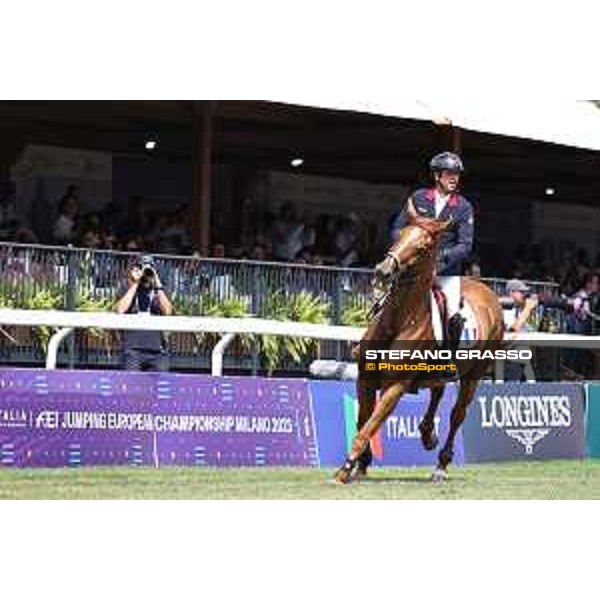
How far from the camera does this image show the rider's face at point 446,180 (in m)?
14.5

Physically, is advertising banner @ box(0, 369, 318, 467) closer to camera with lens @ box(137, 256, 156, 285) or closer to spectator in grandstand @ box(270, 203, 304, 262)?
camera with lens @ box(137, 256, 156, 285)

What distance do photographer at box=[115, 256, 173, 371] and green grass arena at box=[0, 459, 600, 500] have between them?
2022 mm

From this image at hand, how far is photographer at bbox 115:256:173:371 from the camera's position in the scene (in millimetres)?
17516

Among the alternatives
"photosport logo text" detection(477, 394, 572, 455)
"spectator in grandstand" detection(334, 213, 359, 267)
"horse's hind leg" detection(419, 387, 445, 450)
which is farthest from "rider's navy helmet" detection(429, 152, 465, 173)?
"spectator in grandstand" detection(334, 213, 359, 267)

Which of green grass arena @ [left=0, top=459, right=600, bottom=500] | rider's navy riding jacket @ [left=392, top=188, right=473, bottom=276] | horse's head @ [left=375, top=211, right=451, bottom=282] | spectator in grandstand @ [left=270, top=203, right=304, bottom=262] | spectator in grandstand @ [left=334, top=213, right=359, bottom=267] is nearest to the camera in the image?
green grass arena @ [left=0, top=459, right=600, bottom=500]

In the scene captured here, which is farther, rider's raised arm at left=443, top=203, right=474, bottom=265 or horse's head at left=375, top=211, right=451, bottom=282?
rider's raised arm at left=443, top=203, right=474, bottom=265

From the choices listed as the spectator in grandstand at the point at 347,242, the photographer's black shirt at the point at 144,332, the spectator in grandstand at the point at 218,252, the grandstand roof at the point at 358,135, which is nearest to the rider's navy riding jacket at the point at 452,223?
the photographer's black shirt at the point at 144,332

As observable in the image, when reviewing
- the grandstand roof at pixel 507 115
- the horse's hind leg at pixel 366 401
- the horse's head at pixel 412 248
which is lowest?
the horse's hind leg at pixel 366 401

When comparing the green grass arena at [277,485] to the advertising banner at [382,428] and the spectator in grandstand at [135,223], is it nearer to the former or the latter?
the advertising banner at [382,428]

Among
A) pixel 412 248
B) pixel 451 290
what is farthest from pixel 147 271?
pixel 412 248

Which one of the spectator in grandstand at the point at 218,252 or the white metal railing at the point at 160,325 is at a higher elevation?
the spectator in grandstand at the point at 218,252

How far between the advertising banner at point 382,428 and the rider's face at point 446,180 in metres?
3.53

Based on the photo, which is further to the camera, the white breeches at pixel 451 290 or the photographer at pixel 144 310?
the photographer at pixel 144 310

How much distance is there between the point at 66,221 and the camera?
22.2 m
